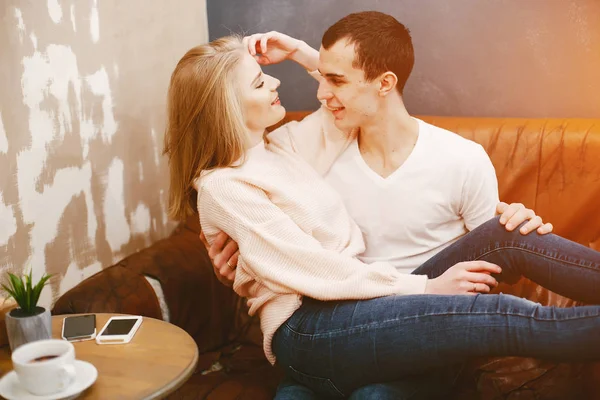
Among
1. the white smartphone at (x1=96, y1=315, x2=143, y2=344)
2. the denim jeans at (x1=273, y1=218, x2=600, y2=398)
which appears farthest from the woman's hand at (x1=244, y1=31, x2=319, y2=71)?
the white smartphone at (x1=96, y1=315, x2=143, y2=344)

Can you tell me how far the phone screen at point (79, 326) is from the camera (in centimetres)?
148

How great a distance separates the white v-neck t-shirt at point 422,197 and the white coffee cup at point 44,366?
0.98m

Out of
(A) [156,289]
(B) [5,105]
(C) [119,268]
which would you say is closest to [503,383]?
(A) [156,289]

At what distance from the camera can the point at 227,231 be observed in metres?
1.65

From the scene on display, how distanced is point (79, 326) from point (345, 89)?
0.98m

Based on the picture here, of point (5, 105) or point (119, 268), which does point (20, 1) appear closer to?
point (5, 105)

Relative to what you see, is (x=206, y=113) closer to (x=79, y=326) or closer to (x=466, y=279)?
(x=79, y=326)

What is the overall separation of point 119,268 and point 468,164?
110cm

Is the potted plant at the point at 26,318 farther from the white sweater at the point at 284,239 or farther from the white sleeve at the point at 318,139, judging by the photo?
the white sleeve at the point at 318,139

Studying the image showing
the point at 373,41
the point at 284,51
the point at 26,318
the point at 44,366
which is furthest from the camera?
the point at 284,51

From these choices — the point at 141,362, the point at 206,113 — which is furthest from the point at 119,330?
the point at 206,113

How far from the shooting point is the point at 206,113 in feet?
5.57

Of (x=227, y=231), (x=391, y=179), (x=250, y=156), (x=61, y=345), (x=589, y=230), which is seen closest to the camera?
(x=61, y=345)

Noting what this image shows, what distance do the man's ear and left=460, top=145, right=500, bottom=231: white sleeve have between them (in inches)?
→ 12.5
